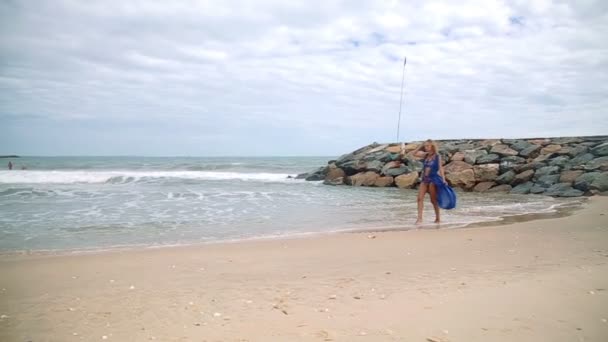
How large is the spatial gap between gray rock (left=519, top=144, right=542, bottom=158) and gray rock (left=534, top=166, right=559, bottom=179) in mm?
1415

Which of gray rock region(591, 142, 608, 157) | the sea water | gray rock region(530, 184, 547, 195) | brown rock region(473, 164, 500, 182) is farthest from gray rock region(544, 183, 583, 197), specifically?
gray rock region(591, 142, 608, 157)

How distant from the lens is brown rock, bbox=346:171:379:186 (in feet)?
63.3

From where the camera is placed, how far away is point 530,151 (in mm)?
17453

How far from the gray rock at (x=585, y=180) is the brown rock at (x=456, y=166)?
385 centimetres

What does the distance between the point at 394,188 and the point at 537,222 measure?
32.5 ft

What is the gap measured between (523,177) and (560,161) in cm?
162

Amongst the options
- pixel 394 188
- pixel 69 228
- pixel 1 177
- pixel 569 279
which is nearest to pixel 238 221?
pixel 69 228

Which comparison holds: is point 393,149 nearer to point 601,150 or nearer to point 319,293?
point 601,150

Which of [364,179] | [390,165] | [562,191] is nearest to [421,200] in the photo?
[562,191]

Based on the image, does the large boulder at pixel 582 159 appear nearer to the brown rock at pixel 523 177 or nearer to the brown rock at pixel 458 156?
the brown rock at pixel 523 177

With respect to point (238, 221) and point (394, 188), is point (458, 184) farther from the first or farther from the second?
point (238, 221)

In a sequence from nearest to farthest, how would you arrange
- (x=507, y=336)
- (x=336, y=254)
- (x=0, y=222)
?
(x=507, y=336) < (x=336, y=254) < (x=0, y=222)

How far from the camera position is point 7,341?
288 cm

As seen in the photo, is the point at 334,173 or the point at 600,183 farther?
the point at 334,173
